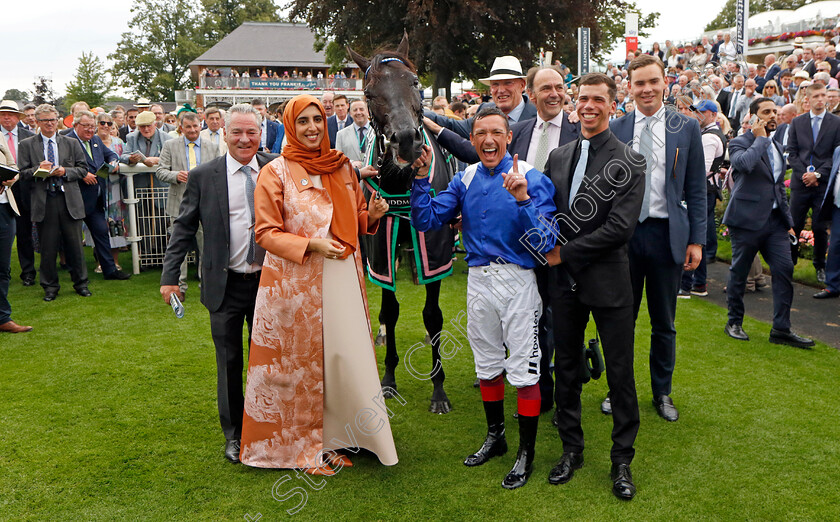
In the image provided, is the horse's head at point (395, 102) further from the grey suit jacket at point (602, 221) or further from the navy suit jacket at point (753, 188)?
the navy suit jacket at point (753, 188)

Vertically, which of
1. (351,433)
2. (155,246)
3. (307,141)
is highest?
(307,141)

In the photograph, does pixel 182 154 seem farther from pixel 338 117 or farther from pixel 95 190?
pixel 338 117

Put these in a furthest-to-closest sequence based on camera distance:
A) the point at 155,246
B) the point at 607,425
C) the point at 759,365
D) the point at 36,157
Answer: the point at 155,246 < the point at 36,157 < the point at 759,365 < the point at 607,425

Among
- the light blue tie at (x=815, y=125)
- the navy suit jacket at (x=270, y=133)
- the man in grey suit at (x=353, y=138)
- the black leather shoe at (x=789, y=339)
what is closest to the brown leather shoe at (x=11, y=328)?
the man in grey suit at (x=353, y=138)

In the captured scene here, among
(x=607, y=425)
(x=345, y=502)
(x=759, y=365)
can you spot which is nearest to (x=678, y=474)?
(x=607, y=425)

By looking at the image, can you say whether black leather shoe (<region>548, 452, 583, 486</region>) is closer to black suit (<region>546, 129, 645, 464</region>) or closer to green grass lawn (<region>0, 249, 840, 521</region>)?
green grass lawn (<region>0, 249, 840, 521</region>)

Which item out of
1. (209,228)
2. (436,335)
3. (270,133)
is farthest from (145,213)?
(436,335)

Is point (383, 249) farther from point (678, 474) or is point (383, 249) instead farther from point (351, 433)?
point (678, 474)

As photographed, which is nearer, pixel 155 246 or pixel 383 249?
pixel 383 249

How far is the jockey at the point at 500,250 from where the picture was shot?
315cm

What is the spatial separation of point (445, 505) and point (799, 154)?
6.65 metres

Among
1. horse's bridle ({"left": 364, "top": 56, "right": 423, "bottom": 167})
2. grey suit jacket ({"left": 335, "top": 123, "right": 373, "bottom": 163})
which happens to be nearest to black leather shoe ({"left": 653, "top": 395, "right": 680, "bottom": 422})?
horse's bridle ({"left": 364, "top": 56, "right": 423, "bottom": 167})

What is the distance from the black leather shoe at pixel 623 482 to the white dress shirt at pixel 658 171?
1546 millimetres

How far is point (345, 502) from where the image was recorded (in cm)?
317
